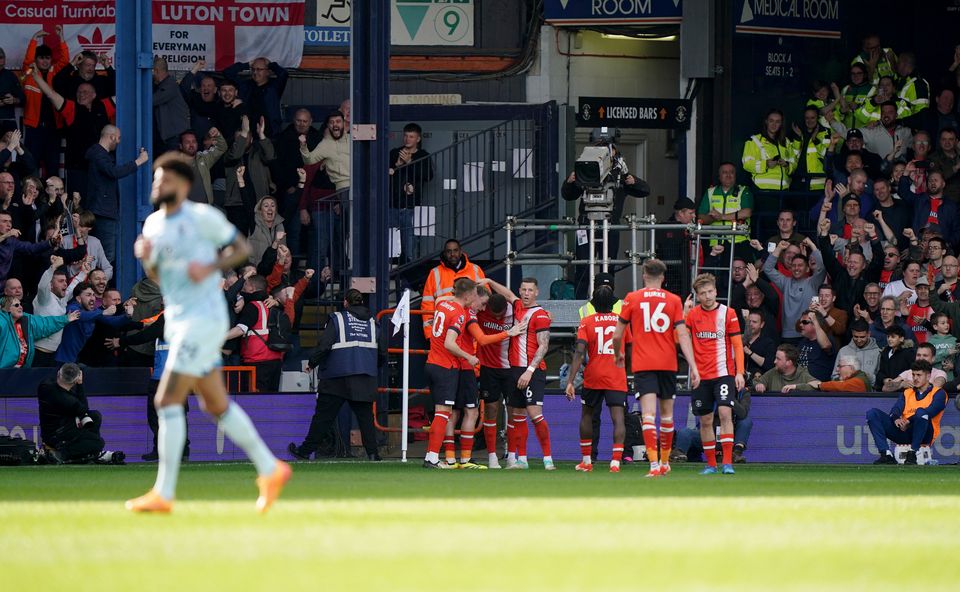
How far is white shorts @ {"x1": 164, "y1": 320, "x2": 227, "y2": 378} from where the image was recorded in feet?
30.6

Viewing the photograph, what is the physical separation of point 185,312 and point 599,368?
8.70 m

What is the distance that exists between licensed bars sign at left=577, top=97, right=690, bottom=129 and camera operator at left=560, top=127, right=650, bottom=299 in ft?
1.68

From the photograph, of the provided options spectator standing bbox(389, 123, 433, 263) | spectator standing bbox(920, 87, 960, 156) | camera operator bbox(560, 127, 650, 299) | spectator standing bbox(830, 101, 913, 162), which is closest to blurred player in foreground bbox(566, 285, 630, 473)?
camera operator bbox(560, 127, 650, 299)

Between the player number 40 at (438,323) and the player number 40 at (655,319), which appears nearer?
the player number 40 at (655,319)

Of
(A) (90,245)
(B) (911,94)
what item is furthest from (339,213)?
(B) (911,94)

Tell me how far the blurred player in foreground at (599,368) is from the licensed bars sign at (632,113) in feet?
16.3

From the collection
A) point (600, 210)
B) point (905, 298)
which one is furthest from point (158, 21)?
point (905, 298)

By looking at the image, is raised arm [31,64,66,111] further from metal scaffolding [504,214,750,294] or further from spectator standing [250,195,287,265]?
metal scaffolding [504,214,750,294]

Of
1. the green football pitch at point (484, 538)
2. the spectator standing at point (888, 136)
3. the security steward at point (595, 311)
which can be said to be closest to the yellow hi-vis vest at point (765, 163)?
the spectator standing at point (888, 136)

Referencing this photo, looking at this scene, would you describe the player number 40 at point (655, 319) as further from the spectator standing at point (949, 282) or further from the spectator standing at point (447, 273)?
the spectator standing at point (949, 282)

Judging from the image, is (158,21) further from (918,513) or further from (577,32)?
(918,513)

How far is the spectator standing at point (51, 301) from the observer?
784 inches

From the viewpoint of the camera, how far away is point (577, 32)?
87.0ft

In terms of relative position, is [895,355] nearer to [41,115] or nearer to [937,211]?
[937,211]
